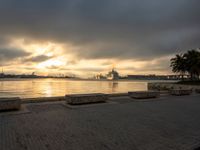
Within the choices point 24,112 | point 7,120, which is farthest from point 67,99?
point 7,120

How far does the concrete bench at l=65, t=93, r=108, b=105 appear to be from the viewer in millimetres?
9797

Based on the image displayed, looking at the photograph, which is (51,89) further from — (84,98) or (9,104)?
(9,104)

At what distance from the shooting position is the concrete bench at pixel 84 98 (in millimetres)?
9797

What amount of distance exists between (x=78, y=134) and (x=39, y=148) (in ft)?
4.21

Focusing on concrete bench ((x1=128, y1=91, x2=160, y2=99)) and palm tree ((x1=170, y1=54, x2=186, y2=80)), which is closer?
concrete bench ((x1=128, y1=91, x2=160, y2=99))

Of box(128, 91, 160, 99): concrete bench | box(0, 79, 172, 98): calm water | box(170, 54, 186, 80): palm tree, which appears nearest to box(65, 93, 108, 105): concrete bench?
box(128, 91, 160, 99): concrete bench

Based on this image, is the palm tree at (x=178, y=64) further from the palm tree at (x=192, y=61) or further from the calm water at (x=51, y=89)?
the calm water at (x=51, y=89)

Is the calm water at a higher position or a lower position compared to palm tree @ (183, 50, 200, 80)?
lower

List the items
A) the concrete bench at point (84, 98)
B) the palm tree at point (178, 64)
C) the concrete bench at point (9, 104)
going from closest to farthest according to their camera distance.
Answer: the concrete bench at point (9, 104) < the concrete bench at point (84, 98) < the palm tree at point (178, 64)

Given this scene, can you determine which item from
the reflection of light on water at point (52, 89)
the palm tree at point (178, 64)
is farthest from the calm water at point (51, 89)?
the palm tree at point (178, 64)

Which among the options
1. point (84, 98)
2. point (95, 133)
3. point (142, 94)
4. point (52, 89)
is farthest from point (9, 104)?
point (52, 89)

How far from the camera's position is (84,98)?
33.4ft

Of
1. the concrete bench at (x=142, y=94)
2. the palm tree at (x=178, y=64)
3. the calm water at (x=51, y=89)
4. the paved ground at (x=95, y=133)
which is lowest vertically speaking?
the calm water at (x=51, y=89)

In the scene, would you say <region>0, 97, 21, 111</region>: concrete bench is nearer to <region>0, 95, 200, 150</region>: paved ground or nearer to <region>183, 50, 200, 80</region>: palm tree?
<region>0, 95, 200, 150</region>: paved ground
